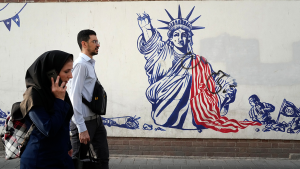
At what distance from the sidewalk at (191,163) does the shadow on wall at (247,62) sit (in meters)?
1.44

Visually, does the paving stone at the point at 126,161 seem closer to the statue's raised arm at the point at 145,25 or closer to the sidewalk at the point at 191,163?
the sidewalk at the point at 191,163

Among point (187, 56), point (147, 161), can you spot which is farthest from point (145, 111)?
point (187, 56)

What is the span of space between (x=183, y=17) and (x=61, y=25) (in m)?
2.33

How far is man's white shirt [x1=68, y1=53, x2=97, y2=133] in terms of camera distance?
325 centimetres

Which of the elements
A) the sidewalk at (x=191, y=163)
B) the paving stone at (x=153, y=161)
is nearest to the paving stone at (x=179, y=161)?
the sidewalk at (x=191, y=163)

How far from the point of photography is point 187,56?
17.8 ft

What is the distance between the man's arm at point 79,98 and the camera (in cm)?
323

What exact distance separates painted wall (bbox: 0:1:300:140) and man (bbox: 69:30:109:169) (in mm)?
1838

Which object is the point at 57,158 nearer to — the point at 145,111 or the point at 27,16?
the point at 145,111

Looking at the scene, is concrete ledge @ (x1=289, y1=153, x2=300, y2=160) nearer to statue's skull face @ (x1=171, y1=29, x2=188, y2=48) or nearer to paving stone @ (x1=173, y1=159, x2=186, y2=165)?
paving stone @ (x1=173, y1=159, x2=186, y2=165)

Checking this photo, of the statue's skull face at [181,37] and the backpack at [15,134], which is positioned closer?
the backpack at [15,134]

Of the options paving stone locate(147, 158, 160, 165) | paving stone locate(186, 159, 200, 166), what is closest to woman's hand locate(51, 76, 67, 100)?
paving stone locate(147, 158, 160, 165)

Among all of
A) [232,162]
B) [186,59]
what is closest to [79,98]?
[186,59]

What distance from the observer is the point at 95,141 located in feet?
11.6
